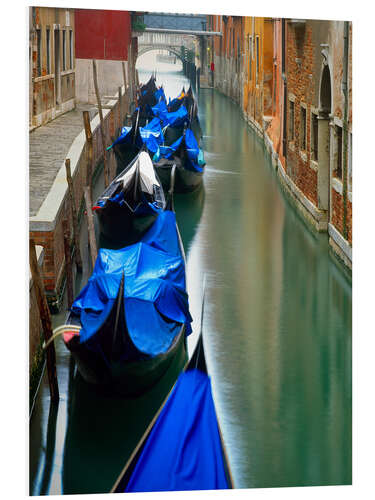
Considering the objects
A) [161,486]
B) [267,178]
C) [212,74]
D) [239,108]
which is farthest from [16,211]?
[212,74]

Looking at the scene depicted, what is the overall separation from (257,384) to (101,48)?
5242 millimetres

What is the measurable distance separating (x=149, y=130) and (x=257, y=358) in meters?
5.69

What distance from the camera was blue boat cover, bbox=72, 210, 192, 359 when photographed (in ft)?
10.8

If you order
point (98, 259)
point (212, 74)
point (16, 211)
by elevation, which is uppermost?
point (212, 74)

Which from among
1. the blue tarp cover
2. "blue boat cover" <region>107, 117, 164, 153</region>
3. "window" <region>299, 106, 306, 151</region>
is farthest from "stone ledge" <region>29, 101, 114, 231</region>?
the blue tarp cover

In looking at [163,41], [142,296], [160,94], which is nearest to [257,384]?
[142,296]

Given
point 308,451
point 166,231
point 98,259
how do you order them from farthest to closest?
point 166,231
point 98,259
point 308,451

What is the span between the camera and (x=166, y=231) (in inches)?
184

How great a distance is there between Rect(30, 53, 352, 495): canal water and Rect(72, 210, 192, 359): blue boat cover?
7.8 inches

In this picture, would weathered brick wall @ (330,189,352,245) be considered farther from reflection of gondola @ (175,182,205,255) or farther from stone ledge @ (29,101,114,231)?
stone ledge @ (29,101,114,231)

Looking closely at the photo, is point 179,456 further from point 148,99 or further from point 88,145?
point 148,99

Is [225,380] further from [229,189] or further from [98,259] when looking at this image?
[229,189]

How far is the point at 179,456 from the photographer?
243 centimetres

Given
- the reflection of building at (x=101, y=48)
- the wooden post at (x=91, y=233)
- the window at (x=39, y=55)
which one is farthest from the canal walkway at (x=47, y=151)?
the reflection of building at (x=101, y=48)
